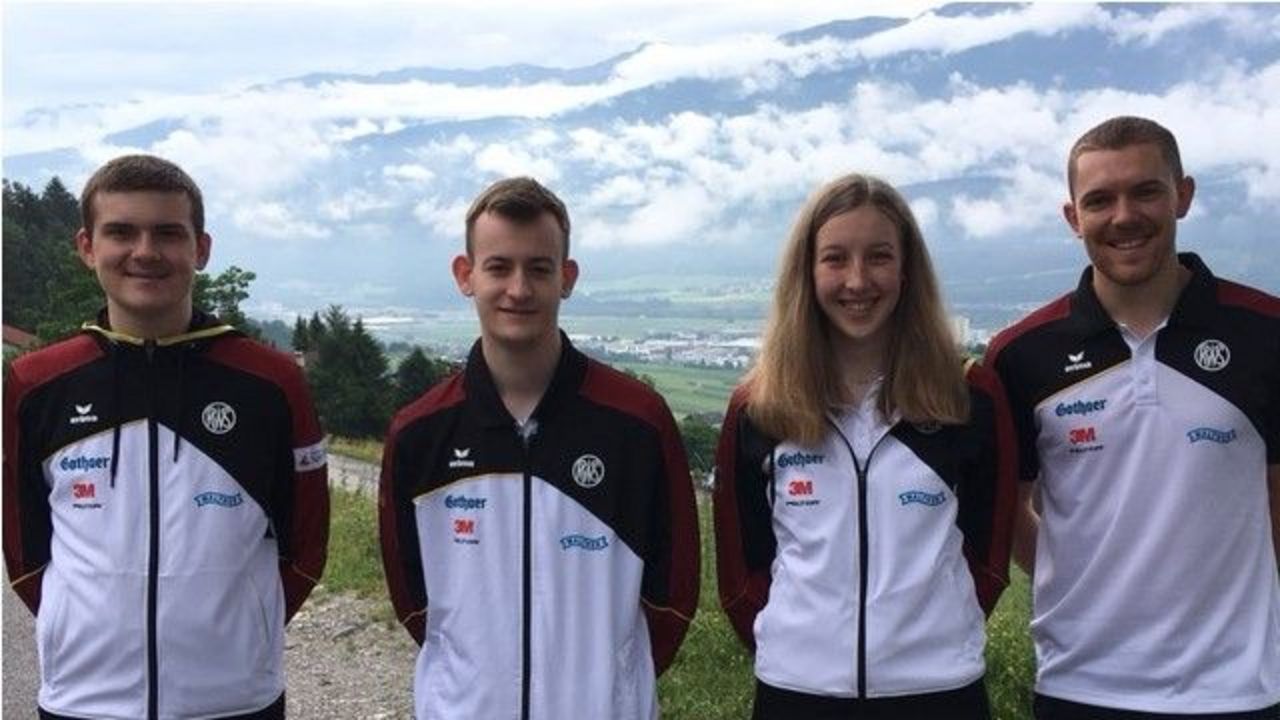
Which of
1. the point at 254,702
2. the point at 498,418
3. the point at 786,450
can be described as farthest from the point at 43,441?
the point at 786,450

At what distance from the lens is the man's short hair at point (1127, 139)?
397 centimetres

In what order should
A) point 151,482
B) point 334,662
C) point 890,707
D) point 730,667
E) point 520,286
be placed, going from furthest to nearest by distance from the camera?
point 334,662
point 730,667
point 151,482
point 520,286
point 890,707

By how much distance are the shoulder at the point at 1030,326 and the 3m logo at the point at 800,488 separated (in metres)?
0.76

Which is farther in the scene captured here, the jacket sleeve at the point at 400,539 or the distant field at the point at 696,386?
the distant field at the point at 696,386

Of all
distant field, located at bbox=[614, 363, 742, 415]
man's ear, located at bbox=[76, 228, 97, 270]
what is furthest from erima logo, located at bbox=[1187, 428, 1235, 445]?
man's ear, located at bbox=[76, 228, 97, 270]

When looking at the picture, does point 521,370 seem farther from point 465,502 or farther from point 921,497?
point 921,497

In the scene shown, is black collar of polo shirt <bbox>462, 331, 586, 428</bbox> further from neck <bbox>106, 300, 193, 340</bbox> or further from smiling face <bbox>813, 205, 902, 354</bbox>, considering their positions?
neck <bbox>106, 300, 193, 340</bbox>

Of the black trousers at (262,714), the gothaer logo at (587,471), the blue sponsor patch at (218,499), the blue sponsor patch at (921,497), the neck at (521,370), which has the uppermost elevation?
the neck at (521,370)

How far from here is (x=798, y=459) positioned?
3719 millimetres

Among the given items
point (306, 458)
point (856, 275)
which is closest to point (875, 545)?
point (856, 275)

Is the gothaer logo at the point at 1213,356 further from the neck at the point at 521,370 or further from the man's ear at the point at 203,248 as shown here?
the man's ear at the point at 203,248

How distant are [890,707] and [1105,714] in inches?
28.9

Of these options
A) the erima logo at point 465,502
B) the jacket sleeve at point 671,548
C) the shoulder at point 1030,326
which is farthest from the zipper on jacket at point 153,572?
the shoulder at point 1030,326

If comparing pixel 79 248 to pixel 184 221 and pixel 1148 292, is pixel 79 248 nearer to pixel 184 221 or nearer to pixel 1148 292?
pixel 184 221
